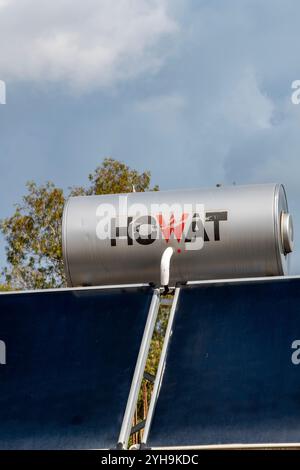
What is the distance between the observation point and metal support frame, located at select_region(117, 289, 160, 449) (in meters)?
4.20

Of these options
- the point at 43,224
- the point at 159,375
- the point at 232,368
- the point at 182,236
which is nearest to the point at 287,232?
the point at 182,236

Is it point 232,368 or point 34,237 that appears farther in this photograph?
point 34,237

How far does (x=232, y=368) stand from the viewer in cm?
445

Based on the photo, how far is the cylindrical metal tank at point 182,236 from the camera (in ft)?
18.2

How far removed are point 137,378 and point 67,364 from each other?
491mm

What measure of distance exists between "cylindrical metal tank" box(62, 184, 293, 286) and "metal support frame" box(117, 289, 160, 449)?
703mm

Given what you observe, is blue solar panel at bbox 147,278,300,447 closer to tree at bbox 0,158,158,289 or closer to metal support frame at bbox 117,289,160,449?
metal support frame at bbox 117,289,160,449

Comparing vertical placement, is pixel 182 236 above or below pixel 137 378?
above

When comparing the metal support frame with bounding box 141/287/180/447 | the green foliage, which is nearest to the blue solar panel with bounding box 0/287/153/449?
the metal support frame with bounding box 141/287/180/447

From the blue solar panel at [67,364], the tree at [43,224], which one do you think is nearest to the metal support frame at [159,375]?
the blue solar panel at [67,364]

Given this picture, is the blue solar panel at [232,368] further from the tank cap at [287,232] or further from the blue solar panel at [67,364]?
the tank cap at [287,232]

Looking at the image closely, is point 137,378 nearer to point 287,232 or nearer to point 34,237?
point 287,232

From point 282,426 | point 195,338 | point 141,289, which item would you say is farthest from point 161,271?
point 282,426
